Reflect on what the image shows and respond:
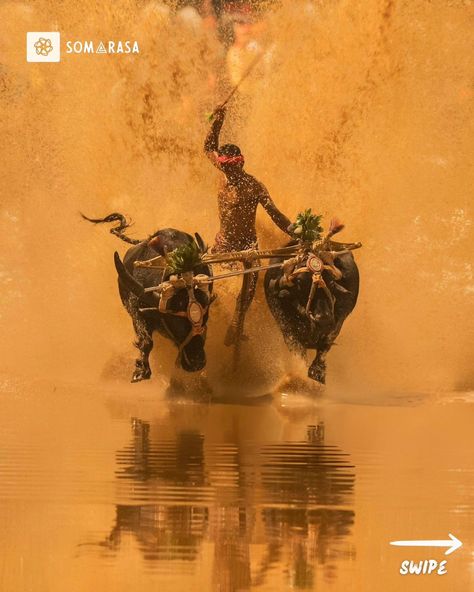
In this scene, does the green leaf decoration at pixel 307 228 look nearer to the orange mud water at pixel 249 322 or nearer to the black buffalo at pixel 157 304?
the black buffalo at pixel 157 304

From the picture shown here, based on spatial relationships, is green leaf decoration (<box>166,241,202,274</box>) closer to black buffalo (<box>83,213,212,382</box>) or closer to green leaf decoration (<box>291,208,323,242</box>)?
black buffalo (<box>83,213,212,382</box>)

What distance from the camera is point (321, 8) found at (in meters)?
21.8

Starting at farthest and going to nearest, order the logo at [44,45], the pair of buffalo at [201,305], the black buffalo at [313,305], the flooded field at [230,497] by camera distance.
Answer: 1. the logo at [44,45]
2. the black buffalo at [313,305]
3. the pair of buffalo at [201,305]
4. the flooded field at [230,497]

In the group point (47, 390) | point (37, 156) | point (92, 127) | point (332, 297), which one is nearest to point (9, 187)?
point (37, 156)

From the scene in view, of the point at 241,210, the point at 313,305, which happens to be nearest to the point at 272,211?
the point at 241,210

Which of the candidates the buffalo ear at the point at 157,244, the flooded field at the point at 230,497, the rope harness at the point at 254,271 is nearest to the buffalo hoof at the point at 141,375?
the flooded field at the point at 230,497

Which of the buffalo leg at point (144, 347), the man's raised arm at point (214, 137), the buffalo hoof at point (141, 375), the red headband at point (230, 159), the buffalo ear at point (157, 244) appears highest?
the man's raised arm at point (214, 137)

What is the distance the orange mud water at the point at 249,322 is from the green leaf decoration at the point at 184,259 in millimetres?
1368

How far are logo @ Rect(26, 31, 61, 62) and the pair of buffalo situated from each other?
28.5ft

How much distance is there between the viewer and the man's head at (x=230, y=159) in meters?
16.3

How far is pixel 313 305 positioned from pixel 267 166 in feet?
14.5

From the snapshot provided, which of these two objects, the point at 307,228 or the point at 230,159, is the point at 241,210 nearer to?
the point at 230,159

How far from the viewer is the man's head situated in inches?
→ 640

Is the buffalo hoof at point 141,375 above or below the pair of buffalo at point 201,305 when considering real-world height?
below
